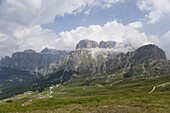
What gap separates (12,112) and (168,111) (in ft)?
101

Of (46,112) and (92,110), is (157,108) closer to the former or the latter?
(92,110)

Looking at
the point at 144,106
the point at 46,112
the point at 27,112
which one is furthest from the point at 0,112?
the point at 144,106

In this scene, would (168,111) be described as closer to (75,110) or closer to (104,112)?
(104,112)

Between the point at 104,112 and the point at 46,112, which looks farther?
→ the point at 46,112

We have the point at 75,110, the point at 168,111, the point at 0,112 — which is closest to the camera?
the point at 168,111

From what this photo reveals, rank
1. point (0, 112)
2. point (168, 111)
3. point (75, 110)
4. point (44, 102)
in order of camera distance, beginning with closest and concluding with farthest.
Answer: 1. point (168, 111)
2. point (75, 110)
3. point (0, 112)
4. point (44, 102)

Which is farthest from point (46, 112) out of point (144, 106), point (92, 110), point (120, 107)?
point (144, 106)

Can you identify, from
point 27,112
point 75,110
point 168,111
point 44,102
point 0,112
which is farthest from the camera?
point 44,102

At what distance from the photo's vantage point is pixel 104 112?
165ft

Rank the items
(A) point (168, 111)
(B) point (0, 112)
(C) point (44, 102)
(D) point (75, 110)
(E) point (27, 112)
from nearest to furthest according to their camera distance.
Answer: (A) point (168, 111) → (D) point (75, 110) → (E) point (27, 112) → (B) point (0, 112) → (C) point (44, 102)

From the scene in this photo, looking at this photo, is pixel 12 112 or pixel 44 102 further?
pixel 44 102

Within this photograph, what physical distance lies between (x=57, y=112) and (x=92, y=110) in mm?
6111

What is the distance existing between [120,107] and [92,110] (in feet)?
17.6

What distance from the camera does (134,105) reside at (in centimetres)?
5681
